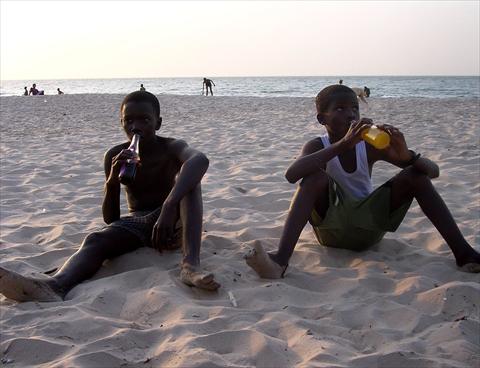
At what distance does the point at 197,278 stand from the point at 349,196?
35.1 inches

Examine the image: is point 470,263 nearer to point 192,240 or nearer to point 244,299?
point 244,299

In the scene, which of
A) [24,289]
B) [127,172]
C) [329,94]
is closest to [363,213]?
[329,94]

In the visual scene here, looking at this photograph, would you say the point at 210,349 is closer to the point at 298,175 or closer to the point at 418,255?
the point at 298,175

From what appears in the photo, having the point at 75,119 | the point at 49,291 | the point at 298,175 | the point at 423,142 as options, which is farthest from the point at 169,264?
the point at 75,119

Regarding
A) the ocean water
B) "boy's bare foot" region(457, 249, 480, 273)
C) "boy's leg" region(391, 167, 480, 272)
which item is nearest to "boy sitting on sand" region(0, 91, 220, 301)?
"boy's leg" region(391, 167, 480, 272)

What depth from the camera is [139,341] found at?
6.14 feet

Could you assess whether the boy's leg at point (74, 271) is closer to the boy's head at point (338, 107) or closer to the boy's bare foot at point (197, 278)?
the boy's bare foot at point (197, 278)

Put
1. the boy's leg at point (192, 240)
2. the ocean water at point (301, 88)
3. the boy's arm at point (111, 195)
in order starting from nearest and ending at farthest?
the boy's leg at point (192, 240), the boy's arm at point (111, 195), the ocean water at point (301, 88)

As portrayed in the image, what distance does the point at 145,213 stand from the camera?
2.90 metres

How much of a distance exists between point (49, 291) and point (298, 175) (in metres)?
1.29

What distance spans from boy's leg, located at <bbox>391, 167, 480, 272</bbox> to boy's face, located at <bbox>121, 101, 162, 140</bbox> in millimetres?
1344

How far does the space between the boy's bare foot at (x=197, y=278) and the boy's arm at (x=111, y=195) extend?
0.59 meters

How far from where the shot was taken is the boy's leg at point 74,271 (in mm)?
2217

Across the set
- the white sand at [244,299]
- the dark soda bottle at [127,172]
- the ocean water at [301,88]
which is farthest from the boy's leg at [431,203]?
the ocean water at [301,88]
